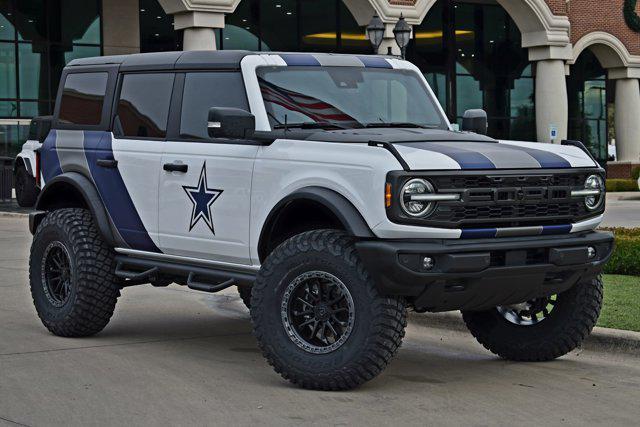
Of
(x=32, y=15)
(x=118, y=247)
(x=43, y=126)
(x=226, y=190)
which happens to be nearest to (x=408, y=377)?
(x=226, y=190)

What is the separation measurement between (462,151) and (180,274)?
242 cm

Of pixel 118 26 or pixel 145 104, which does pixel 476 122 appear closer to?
pixel 145 104

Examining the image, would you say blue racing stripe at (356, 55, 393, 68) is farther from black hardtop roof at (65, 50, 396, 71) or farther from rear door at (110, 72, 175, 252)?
rear door at (110, 72, 175, 252)

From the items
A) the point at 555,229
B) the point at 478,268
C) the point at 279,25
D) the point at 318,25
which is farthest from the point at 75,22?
the point at 478,268

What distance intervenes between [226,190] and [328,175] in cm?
103

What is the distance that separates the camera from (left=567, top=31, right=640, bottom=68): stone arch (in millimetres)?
51438

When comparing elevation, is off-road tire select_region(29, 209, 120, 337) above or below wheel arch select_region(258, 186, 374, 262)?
below

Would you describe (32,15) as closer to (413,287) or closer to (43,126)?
(43,126)

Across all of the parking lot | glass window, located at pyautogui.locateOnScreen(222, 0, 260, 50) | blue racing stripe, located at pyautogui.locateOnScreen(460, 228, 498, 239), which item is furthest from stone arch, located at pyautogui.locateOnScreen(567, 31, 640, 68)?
blue racing stripe, located at pyautogui.locateOnScreen(460, 228, 498, 239)

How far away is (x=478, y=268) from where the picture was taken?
7.15 m

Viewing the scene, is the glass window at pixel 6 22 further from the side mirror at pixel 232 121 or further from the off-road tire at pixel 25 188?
the side mirror at pixel 232 121

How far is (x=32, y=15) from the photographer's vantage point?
4428 cm

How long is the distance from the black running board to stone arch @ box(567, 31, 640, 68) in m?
44.1

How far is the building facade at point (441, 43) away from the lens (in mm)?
43594
